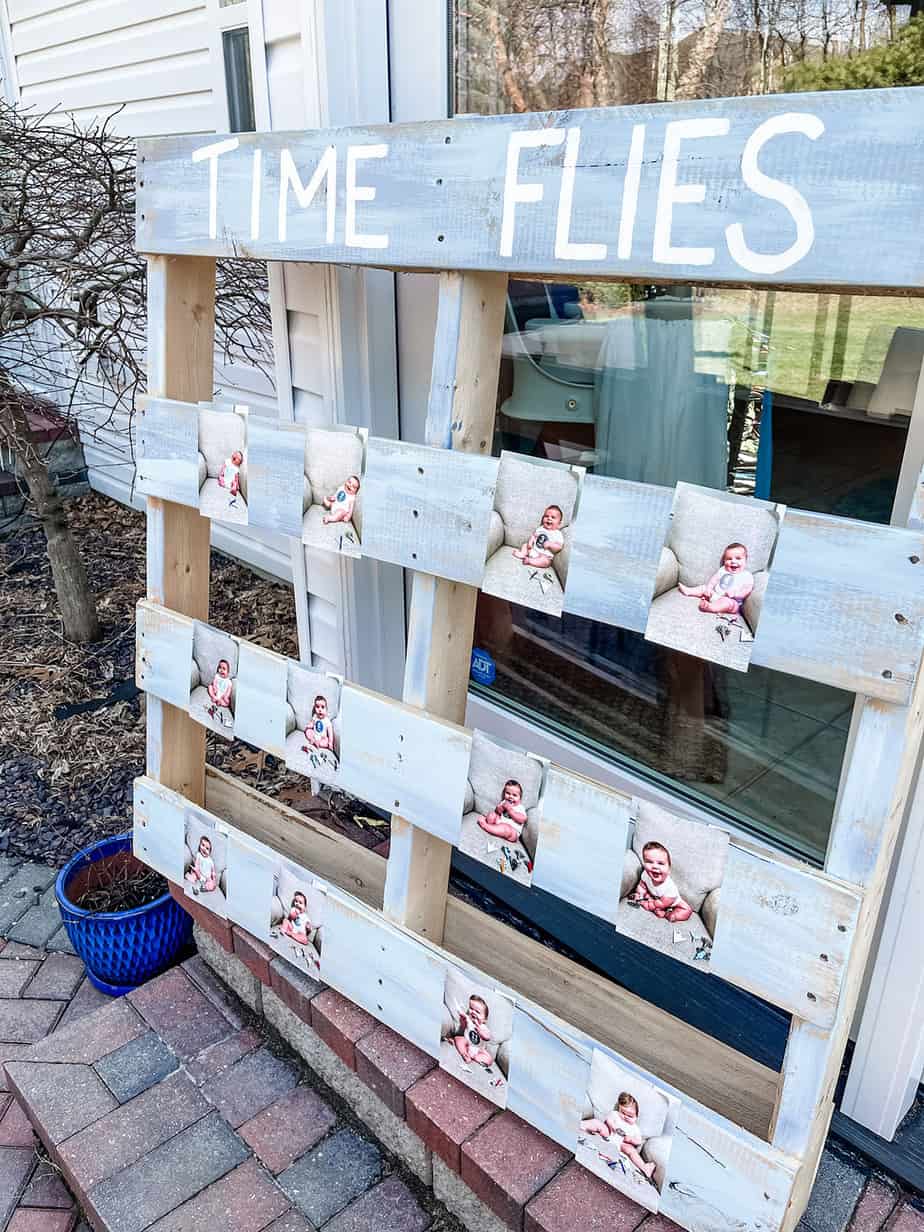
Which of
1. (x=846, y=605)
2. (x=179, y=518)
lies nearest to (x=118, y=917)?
(x=179, y=518)

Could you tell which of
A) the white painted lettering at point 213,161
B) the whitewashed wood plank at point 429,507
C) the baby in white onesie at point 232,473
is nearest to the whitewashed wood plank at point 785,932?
the whitewashed wood plank at point 429,507

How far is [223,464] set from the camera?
1.81 meters

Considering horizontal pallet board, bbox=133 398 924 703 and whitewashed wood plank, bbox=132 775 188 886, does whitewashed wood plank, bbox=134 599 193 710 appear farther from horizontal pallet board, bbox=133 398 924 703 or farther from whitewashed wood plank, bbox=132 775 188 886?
horizontal pallet board, bbox=133 398 924 703

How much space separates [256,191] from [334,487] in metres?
0.55

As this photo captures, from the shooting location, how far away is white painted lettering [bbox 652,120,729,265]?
3.76 feet

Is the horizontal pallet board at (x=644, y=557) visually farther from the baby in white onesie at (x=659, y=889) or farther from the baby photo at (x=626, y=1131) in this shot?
the baby photo at (x=626, y=1131)

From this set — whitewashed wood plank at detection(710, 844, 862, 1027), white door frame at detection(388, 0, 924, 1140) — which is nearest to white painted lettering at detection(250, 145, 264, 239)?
white door frame at detection(388, 0, 924, 1140)

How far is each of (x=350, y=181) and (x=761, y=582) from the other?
94cm

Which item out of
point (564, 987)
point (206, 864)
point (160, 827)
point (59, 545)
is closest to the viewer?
point (564, 987)

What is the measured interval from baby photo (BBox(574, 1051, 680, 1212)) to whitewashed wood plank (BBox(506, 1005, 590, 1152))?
2 cm

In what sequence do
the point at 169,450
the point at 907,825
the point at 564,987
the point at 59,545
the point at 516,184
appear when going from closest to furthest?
the point at 516,184 → the point at 907,825 → the point at 564,987 → the point at 169,450 → the point at 59,545

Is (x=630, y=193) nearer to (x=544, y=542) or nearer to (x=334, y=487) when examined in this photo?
(x=544, y=542)

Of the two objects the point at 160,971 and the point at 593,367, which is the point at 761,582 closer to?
the point at 593,367

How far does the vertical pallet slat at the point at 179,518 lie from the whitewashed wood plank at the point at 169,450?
65mm
